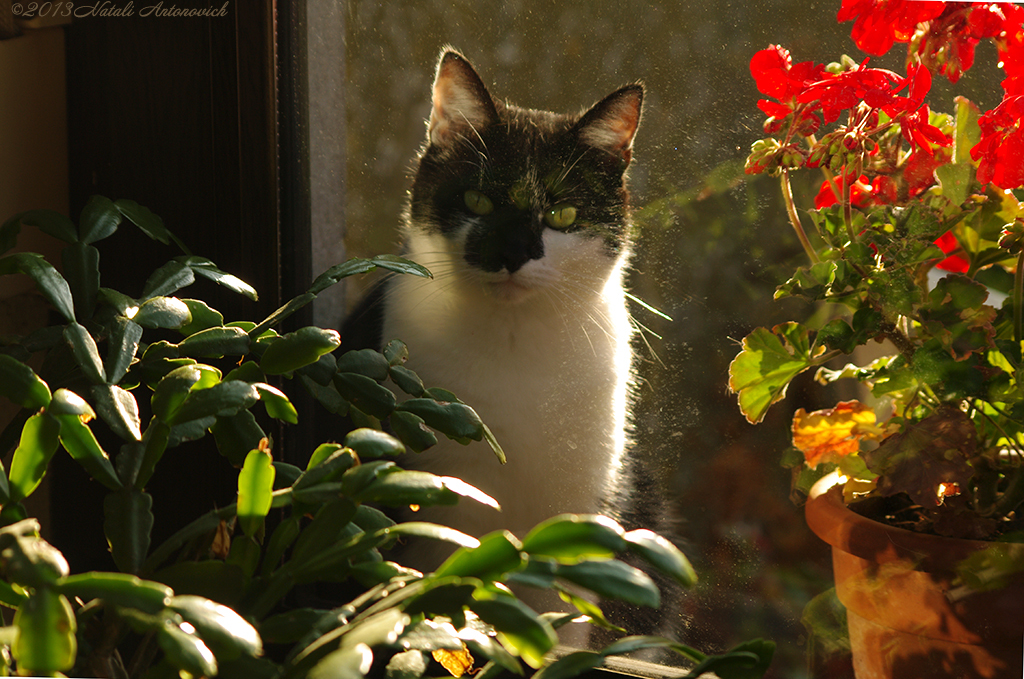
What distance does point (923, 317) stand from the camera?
0.78 metres

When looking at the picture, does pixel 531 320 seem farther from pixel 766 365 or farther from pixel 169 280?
pixel 169 280

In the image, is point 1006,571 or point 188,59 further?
point 188,59

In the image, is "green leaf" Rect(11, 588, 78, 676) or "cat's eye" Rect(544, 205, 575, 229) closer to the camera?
"green leaf" Rect(11, 588, 78, 676)

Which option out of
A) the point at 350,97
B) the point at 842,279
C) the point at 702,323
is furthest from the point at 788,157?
the point at 350,97

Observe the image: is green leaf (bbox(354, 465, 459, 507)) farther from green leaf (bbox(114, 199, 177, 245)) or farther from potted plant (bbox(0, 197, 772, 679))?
green leaf (bbox(114, 199, 177, 245))

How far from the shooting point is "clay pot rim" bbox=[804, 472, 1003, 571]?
29.9 inches

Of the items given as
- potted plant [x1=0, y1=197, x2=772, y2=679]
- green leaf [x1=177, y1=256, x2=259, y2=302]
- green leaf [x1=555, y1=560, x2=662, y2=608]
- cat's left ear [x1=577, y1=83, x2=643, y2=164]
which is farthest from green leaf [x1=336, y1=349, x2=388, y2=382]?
cat's left ear [x1=577, y1=83, x2=643, y2=164]

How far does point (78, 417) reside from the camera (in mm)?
610

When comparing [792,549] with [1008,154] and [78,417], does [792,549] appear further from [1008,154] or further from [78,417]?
[78,417]

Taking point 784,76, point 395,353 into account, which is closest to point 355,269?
point 395,353

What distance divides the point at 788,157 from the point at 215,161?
30.8 inches

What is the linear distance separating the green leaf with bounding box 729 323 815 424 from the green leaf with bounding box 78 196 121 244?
2.38 ft

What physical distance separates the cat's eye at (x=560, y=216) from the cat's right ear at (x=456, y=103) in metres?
0.15

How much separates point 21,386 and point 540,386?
2.10ft
